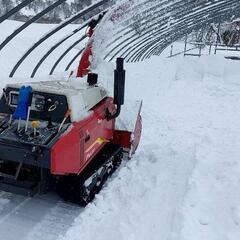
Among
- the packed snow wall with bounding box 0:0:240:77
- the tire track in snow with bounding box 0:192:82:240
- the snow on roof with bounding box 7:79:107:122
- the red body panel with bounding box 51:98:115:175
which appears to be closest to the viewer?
the red body panel with bounding box 51:98:115:175

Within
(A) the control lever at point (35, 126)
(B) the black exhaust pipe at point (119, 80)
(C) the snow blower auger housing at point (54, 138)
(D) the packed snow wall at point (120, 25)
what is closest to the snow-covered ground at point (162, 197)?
(C) the snow blower auger housing at point (54, 138)

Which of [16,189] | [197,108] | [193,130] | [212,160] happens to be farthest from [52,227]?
[197,108]

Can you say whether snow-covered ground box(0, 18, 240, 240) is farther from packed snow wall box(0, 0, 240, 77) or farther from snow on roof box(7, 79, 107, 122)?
snow on roof box(7, 79, 107, 122)

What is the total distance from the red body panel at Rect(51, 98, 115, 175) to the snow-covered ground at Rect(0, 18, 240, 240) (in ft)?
1.99

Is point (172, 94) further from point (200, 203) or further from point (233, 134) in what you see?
point (200, 203)

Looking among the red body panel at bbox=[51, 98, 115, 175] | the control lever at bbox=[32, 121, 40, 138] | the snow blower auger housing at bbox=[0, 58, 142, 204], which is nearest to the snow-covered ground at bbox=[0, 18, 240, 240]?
the snow blower auger housing at bbox=[0, 58, 142, 204]

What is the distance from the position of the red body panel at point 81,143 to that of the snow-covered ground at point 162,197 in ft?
1.99

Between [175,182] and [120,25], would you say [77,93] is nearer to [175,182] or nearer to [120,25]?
[175,182]

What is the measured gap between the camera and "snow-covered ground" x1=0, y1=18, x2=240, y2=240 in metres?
4.22

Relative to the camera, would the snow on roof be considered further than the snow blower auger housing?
Yes

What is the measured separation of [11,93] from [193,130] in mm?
4481

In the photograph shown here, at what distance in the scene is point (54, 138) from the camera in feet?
13.5

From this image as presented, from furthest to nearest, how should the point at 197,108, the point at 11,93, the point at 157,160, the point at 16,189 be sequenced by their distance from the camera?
the point at 197,108
the point at 157,160
the point at 11,93
the point at 16,189

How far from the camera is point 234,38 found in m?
30.5
